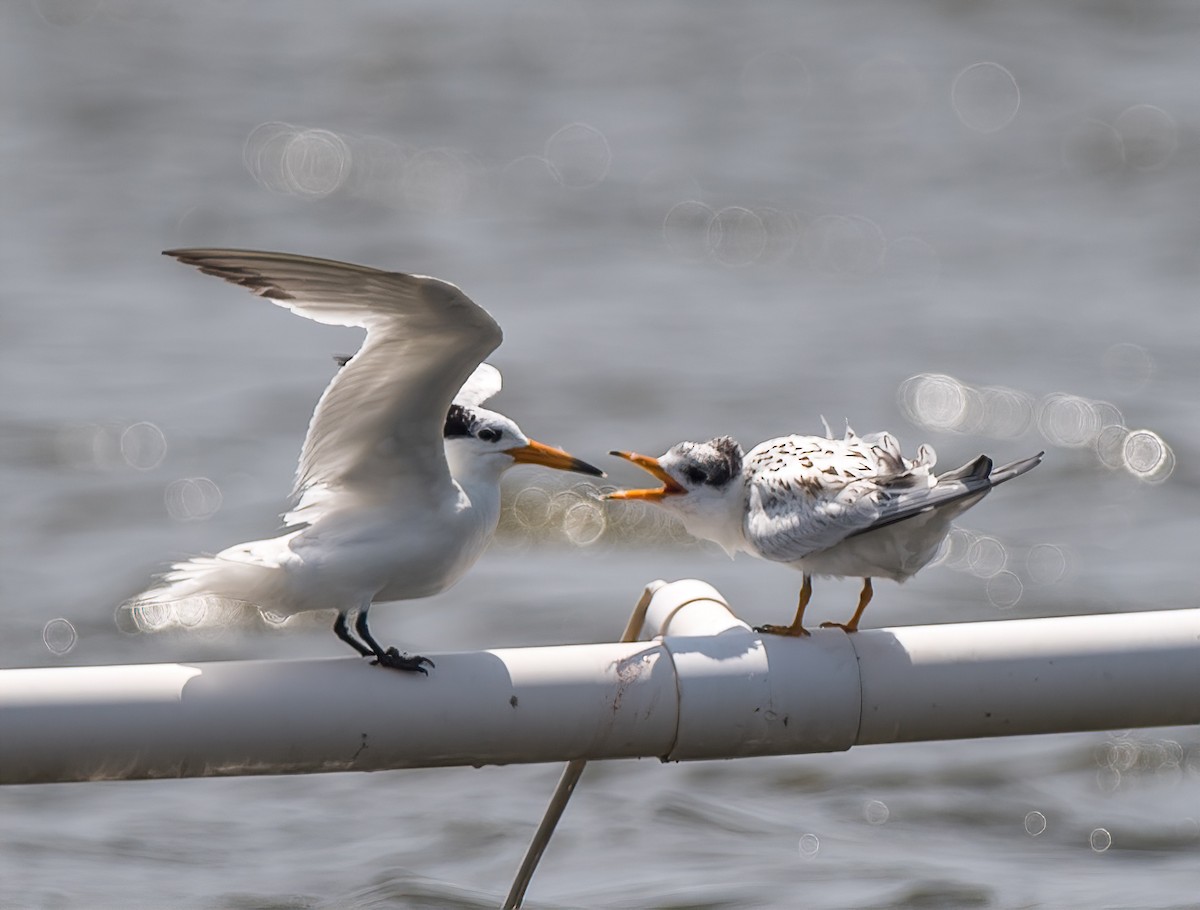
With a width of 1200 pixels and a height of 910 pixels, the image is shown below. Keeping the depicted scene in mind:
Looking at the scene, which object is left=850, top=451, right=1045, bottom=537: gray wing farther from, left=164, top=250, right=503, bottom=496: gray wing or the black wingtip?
left=164, top=250, right=503, bottom=496: gray wing

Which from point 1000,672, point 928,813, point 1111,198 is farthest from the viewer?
point 1111,198

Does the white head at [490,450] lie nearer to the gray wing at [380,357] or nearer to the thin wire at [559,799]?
the gray wing at [380,357]

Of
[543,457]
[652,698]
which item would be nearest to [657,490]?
[543,457]

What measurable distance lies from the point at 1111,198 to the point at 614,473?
6555mm

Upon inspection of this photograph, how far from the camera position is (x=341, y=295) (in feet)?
11.0

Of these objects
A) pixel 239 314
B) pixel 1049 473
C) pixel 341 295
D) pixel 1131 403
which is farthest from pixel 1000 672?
pixel 239 314

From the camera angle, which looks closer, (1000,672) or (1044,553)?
(1000,672)

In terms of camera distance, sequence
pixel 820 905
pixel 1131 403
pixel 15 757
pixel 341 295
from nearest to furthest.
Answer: pixel 15 757, pixel 341 295, pixel 820 905, pixel 1131 403

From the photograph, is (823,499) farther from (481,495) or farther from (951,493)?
(481,495)

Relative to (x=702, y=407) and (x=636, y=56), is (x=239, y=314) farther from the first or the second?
(x=636, y=56)

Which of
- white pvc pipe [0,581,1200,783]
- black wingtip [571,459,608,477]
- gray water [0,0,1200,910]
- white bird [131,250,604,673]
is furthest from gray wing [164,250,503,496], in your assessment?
gray water [0,0,1200,910]

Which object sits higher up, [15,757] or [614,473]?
[15,757]

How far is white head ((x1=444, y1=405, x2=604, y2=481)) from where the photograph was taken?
13.0ft

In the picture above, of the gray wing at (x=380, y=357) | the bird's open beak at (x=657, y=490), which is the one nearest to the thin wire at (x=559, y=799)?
the bird's open beak at (x=657, y=490)
